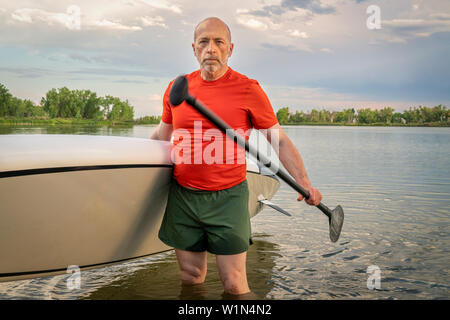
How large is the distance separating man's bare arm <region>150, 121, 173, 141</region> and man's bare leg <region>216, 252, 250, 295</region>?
0.86 m

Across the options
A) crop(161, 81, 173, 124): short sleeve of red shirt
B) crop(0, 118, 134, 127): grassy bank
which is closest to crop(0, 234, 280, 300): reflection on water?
crop(161, 81, 173, 124): short sleeve of red shirt

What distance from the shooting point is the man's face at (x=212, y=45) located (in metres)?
2.24

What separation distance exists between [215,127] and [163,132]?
62 centimetres

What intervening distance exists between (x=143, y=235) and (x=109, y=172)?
1.82 ft

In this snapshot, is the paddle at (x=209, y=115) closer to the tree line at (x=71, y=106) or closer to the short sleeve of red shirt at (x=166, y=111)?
the short sleeve of red shirt at (x=166, y=111)

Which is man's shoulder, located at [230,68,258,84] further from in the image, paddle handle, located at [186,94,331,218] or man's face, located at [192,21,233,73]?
paddle handle, located at [186,94,331,218]

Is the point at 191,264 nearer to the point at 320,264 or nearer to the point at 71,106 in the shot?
the point at 320,264

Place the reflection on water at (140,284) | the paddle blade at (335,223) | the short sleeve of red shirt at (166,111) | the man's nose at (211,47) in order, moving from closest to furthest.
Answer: the man's nose at (211,47) → the short sleeve of red shirt at (166,111) → the paddle blade at (335,223) → the reflection on water at (140,284)

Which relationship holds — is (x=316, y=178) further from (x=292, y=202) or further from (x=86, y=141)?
(x=86, y=141)

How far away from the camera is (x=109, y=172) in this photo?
8.14 ft

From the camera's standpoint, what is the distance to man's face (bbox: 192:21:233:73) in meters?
2.24

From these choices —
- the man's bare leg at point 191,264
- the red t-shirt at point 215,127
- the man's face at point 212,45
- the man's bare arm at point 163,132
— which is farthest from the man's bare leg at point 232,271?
the man's face at point 212,45
